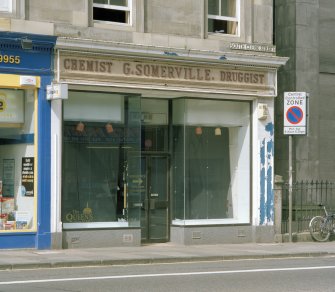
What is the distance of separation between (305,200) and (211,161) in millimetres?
3729

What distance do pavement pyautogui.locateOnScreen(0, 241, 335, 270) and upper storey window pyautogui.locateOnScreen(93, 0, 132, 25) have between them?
557 cm

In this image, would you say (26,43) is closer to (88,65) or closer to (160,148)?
(88,65)

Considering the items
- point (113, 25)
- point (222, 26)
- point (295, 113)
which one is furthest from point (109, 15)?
point (295, 113)

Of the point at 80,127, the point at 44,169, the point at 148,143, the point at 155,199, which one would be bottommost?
the point at 155,199

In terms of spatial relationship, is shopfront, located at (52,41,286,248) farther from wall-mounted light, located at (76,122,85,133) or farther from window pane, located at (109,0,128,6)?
window pane, located at (109,0,128,6)

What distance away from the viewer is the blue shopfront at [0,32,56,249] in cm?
1756

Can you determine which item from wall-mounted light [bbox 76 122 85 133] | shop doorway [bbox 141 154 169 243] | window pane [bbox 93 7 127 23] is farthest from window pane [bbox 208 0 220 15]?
wall-mounted light [bbox 76 122 85 133]

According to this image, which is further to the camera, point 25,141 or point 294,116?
point 294,116

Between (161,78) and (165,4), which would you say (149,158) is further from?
(165,4)

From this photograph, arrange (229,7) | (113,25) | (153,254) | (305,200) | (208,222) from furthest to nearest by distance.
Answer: (305,200)
(229,7)
(208,222)
(113,25)
(153,254)

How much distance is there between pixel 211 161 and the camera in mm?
21109

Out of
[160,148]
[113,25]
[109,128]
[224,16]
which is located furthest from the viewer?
[224,16]

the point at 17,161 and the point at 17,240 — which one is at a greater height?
the point at 17,161

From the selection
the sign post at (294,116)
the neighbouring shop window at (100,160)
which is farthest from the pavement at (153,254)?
the sign post at (294,116)
